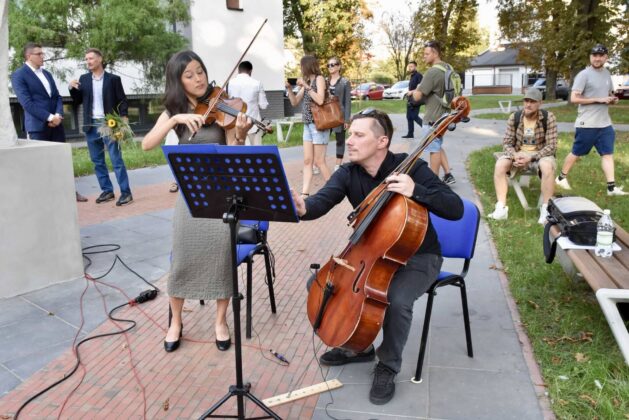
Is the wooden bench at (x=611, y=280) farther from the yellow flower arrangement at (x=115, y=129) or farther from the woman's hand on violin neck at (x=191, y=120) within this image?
the yellow flower arrangement at (x=115, y=129)

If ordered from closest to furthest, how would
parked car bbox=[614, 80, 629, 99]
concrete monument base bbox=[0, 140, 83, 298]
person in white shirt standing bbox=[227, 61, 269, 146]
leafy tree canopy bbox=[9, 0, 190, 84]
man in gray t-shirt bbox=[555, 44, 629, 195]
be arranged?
1. concrete monument base bbox=[0, 140, 83, 298]
2. man in gray t-shirt bbox=[555, 44, 629, 195]
3. person in white shirt standing bbox=[227, 61, 269, 146]
4. leafy tree canopy bbox=[9, 0, 190, 84]
5. parked car bbox=[614, 80, 629, 99]

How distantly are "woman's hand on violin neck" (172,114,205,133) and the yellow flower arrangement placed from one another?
381 centimetres

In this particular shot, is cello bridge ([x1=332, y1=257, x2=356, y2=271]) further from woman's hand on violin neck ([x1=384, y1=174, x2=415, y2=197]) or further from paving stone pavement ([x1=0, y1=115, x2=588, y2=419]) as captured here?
paving stone pavement ([x1=0, y1=115, x2=588, y2=419])

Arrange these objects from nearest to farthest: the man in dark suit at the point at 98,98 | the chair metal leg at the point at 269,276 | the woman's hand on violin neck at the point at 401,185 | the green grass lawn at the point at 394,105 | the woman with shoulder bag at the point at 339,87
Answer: the woman's hand on violin neck at the point at 401,185
the chair metal leg at the point at 269,276
the man in dark suit at the point at 98,98
the woman with shoulder bag at the point at 339,87
the green grass lawn at the point at 394,105

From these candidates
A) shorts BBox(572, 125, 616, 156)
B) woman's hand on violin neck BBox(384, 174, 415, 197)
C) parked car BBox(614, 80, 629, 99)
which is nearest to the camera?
woman's hand on violin neck BBox(384, 174, 415, 197)

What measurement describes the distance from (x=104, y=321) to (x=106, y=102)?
419cm

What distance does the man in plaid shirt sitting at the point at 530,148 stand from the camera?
625 centimetres

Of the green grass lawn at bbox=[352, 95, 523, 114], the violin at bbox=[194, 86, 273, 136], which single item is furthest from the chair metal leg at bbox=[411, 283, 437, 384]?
the green grass lawn at bbox=[352, 95, 523, 114]

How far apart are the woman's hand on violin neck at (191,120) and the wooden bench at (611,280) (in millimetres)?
2455

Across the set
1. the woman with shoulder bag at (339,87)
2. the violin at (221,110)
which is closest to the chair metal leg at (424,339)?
the violin at (221,110)

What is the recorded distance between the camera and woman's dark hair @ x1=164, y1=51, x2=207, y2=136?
3.54 metres

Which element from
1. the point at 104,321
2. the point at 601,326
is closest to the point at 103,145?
the point at 104,321

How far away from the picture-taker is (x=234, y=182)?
2.56 m

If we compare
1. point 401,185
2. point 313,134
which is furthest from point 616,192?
point 401,185
